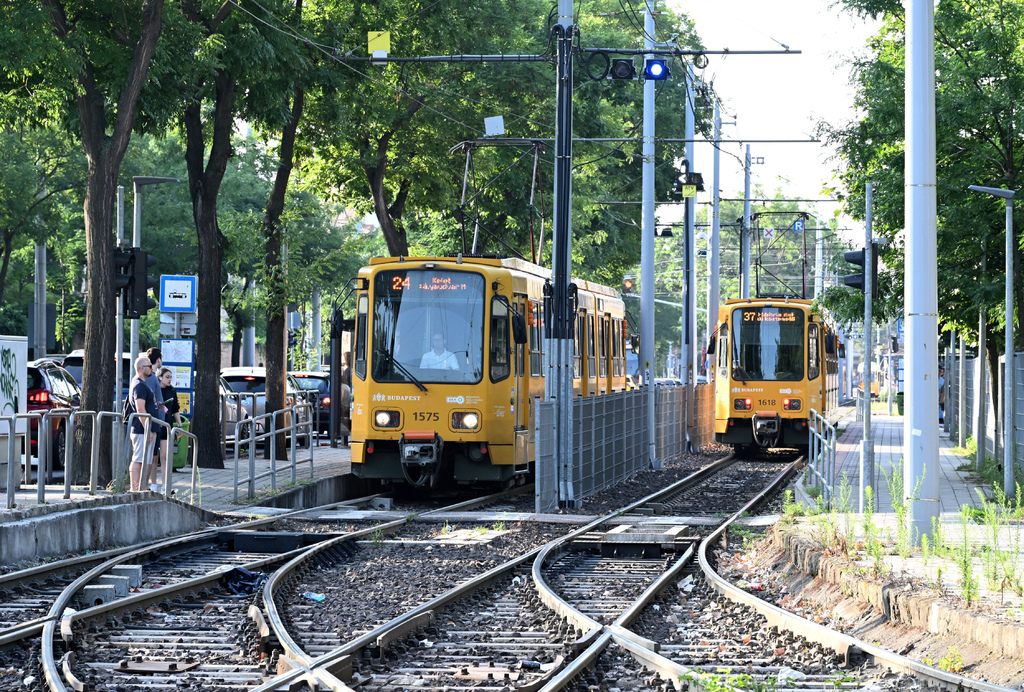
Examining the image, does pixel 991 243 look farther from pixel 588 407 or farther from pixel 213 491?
pixel 213 491

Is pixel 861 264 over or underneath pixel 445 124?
underneath

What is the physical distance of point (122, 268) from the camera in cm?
1762

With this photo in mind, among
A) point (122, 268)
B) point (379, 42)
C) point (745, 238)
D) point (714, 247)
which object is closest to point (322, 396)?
point (714, 247)

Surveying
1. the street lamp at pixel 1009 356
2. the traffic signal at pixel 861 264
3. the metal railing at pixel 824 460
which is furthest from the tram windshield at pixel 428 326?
the street lamp at pixel 1009 356

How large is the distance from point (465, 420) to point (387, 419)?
Result: 44.3 inches

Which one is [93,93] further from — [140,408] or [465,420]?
[465,420]

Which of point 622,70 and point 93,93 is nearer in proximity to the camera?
point 93,93

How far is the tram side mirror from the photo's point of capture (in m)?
19.9

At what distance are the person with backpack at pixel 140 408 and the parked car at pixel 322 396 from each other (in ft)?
48.8

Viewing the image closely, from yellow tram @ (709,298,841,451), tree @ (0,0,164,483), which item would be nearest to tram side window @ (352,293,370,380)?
tree @ (0,0,164,483)

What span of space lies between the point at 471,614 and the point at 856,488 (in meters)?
11.2

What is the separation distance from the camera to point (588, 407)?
21.0m

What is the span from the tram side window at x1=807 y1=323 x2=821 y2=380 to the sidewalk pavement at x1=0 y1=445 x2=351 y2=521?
34.4ft

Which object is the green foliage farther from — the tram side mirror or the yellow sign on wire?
the yellow sign on wire
